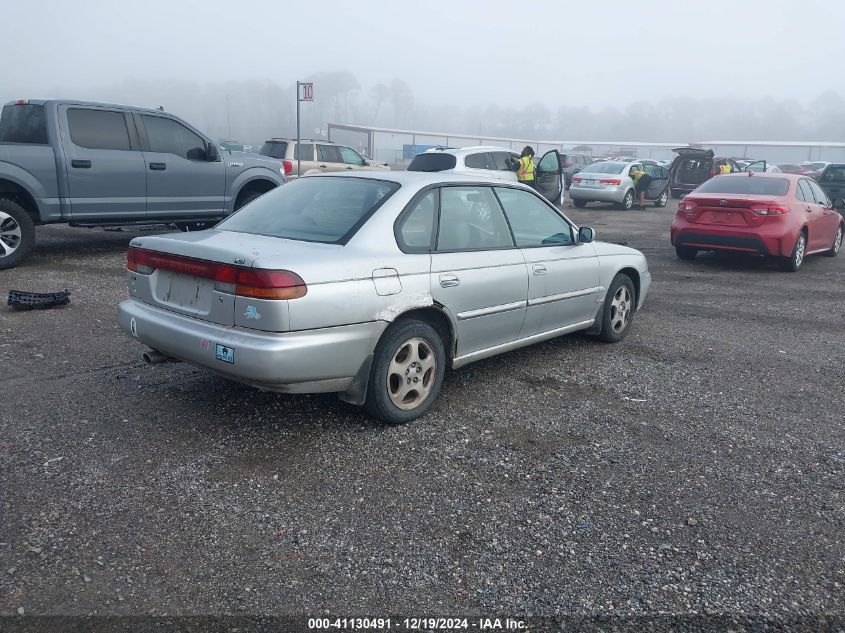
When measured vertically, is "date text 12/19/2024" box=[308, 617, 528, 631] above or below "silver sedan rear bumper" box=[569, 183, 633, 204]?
below

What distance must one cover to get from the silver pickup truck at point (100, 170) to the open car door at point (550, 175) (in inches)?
297

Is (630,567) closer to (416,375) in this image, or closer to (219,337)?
(416,375)

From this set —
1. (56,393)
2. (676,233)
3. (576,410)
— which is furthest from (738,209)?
(56,393)

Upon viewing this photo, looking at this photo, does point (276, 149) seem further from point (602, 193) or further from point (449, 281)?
point (449, 281)

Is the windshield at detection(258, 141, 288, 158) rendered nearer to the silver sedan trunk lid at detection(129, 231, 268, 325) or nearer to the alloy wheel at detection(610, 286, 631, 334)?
the alloy wheel at detection(610, 286, 631, 334)

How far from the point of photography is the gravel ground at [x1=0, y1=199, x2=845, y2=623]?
9.02 feet

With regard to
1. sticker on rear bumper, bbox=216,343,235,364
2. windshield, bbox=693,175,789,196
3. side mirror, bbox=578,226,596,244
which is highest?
windshield, bbox=693,175,789,196

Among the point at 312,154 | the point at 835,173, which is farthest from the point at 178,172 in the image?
the point at 835,173

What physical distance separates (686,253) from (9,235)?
9.71 metres

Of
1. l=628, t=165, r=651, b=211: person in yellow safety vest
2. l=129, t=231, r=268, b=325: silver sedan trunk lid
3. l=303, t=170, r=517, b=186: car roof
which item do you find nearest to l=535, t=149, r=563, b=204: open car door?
l=628, t=165, r=651, b=211: person in yellow safety vest

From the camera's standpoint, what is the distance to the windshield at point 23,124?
28.5 feet

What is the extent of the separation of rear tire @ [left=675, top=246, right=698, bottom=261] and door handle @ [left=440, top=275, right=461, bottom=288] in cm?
785

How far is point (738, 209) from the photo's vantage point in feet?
32.7

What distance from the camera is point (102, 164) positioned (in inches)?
352
